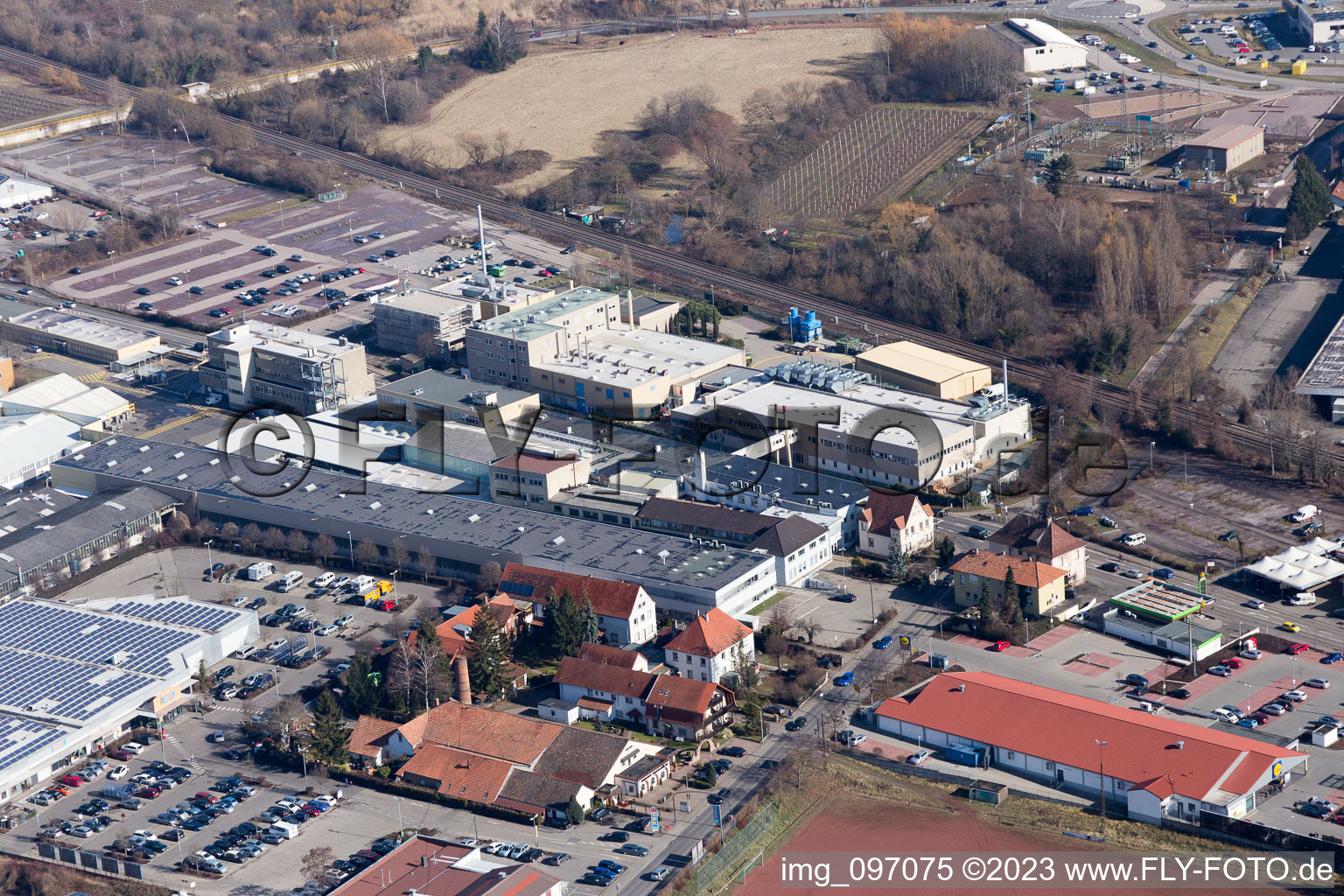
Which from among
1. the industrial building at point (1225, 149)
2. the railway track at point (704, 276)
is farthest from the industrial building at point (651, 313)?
the industrial building at point (1225, 149)

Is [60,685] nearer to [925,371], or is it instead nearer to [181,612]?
[181,612]

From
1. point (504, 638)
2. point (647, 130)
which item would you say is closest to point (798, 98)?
point (647, 130)

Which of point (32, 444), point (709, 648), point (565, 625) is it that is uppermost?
point (32, 444)

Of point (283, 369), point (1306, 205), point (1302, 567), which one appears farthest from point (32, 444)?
point (1306, 205)

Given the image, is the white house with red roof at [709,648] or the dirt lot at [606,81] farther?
the dirt lot at [606,81]

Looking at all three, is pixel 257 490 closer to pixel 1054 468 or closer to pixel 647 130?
pixel 1054 468

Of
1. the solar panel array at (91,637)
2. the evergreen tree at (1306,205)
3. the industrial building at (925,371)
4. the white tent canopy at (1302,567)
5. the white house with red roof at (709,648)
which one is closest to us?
the white house with red roof at (709,648)

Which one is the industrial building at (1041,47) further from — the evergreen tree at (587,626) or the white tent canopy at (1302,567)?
the evergreen tree at (587,626)
